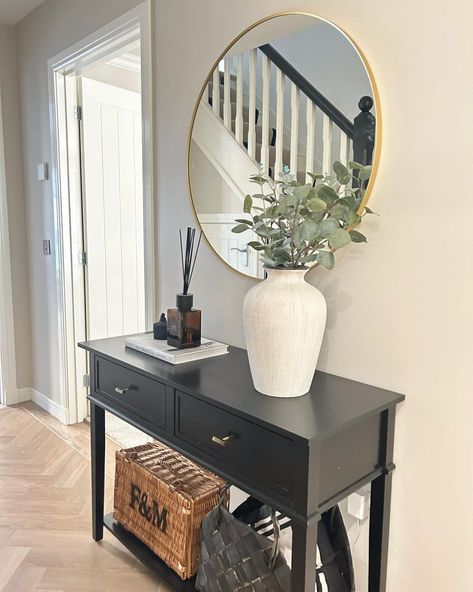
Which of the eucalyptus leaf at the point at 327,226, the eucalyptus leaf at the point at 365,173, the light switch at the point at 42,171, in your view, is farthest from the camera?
the light switch at the point at 42,171

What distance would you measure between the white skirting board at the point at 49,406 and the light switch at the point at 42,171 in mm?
1429

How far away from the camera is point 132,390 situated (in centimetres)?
163

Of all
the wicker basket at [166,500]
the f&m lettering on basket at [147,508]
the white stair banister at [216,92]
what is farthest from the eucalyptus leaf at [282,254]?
the f&m lettering on basket at [147,508]

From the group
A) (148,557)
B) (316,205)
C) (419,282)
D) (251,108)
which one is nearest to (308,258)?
(316,205)

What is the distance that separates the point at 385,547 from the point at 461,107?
120 cm

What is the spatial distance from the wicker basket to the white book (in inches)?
19.2

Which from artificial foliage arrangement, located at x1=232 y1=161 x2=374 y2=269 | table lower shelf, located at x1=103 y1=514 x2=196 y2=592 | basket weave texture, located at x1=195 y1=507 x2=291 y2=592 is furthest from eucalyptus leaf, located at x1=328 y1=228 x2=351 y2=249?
table lower shelf, located at x1=103 y1=514 x2=196 y2=592

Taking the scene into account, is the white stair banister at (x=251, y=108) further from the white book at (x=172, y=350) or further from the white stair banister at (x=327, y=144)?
the white book at (x=172, y=350)

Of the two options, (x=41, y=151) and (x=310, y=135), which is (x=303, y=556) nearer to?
(x=310, y=135)

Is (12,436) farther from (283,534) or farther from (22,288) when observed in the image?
(283,534)

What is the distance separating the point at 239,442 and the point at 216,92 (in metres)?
1.27

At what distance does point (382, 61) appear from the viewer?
4.42ft

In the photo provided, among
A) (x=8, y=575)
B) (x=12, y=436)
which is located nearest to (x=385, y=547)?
(x=8, y=575)

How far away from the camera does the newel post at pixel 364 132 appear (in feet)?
4.50
